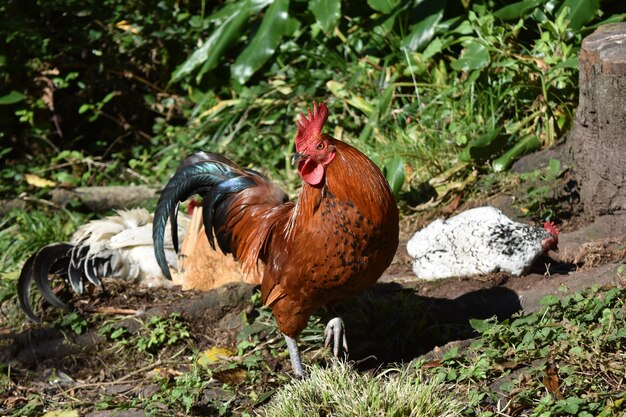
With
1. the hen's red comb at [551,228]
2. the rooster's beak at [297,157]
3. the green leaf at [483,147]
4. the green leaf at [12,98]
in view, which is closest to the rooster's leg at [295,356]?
the rooster's beak at [297,157]

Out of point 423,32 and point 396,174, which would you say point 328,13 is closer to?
point 423,32

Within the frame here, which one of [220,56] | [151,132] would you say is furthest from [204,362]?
[151,132]

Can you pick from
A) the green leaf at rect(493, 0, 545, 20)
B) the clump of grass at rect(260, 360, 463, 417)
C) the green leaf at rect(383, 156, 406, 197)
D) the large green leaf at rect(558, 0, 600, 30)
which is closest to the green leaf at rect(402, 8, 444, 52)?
the green leaf at rect(493, 0, 545, 20)

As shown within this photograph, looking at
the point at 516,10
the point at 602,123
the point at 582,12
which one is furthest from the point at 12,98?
the point at 602,123

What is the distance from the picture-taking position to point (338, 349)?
13.2 feet

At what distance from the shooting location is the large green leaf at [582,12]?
5.43 meters

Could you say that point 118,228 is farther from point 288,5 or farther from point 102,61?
point 102,61

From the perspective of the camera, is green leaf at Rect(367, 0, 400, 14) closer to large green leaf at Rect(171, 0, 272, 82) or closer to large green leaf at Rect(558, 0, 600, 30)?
large green leaf at Rect(171, 0, 272, 82)

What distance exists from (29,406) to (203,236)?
1490 millimetres

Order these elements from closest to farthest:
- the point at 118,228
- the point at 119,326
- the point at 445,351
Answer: the point at 445,351, the point at 119,326, the point at 118,228

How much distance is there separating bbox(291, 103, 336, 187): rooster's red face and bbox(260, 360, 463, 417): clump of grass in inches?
33.2

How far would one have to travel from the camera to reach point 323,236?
3.47 metres

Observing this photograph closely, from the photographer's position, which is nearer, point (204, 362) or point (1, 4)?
point (204, 362)

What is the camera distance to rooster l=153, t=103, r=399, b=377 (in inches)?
135
